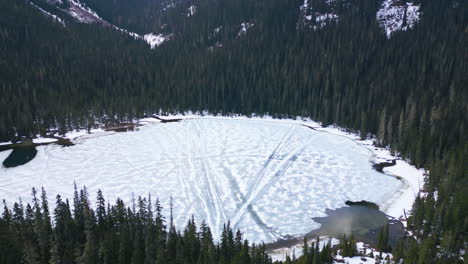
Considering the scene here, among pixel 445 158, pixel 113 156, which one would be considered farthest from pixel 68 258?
pixel 445 158

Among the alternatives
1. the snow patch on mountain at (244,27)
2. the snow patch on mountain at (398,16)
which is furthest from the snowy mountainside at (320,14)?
the snow patch on mountain at (244,27)

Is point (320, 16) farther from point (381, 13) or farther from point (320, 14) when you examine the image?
point (381, 13)

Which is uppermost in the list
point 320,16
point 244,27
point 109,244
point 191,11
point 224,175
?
point 191,11

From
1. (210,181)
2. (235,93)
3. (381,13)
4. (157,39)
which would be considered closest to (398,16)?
(381,13)

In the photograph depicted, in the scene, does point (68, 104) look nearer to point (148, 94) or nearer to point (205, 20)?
point (148, 94)

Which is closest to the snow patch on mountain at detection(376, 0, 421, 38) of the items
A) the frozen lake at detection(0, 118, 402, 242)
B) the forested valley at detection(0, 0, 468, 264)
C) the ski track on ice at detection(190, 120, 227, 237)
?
the forested valley at detection(0, 0, 468, 264)

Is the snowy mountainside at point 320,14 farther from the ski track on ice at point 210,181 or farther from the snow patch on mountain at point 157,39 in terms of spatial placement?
the ski track on ice at point 210,181
